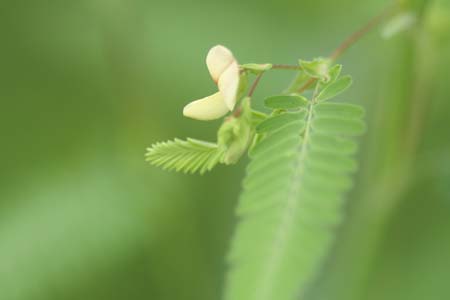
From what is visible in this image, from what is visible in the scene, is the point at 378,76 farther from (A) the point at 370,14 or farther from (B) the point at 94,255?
(B) the point at 94,255

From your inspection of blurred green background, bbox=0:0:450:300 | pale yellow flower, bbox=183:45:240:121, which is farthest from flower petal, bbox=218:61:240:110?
blurred green background, bbox=0:0:450:300

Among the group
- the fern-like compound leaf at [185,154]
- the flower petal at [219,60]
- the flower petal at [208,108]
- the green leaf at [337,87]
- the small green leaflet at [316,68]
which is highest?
the flower petal at [219,60]

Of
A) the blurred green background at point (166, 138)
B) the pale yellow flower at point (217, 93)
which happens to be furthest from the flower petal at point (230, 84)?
the blurred green background at point (166, 138)

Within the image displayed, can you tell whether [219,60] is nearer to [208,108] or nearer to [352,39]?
[208,108]

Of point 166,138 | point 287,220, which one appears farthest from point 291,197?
point 166,138

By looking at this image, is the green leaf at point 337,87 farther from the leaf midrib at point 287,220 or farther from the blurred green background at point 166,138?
the blurred green background at point 166,138

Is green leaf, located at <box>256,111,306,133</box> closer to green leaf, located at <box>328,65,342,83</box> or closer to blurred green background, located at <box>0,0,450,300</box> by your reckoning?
green leaf, located at <box>328,65,342,83</box>
